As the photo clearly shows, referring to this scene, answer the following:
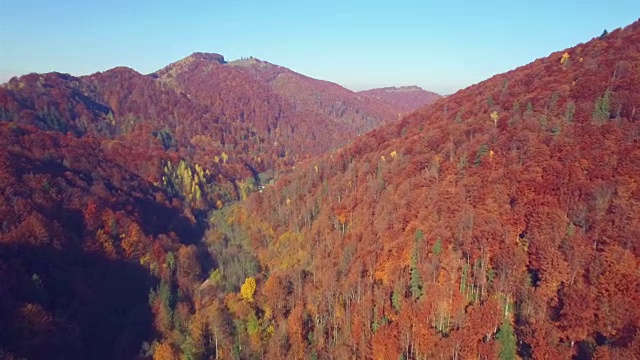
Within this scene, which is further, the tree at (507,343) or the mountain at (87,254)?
the mountain at (87,254)

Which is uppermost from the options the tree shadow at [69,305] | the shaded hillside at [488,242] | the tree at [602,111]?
the tree at [602,111]

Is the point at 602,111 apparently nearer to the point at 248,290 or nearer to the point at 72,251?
the point at 248,290

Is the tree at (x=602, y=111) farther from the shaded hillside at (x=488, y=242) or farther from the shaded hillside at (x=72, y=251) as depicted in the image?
the shaded hillside at (x=72, y=251)

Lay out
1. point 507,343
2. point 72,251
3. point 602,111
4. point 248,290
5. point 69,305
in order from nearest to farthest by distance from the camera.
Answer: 1. point 507,343
2. point 602,111
3. point 69,305
4. point 248,290
5. point 72,251

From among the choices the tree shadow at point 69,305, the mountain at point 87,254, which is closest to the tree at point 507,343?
the mountain at point 87,254

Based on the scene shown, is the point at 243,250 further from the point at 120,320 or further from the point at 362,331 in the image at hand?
the point at 362,331

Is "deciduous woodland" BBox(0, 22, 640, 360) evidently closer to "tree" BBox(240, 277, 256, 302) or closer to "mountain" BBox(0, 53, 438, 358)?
"tree" BBox(240, 277, 256, 302)

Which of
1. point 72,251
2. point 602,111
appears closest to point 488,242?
point 602,111

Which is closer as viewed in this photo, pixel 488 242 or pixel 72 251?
pixel 488 242
